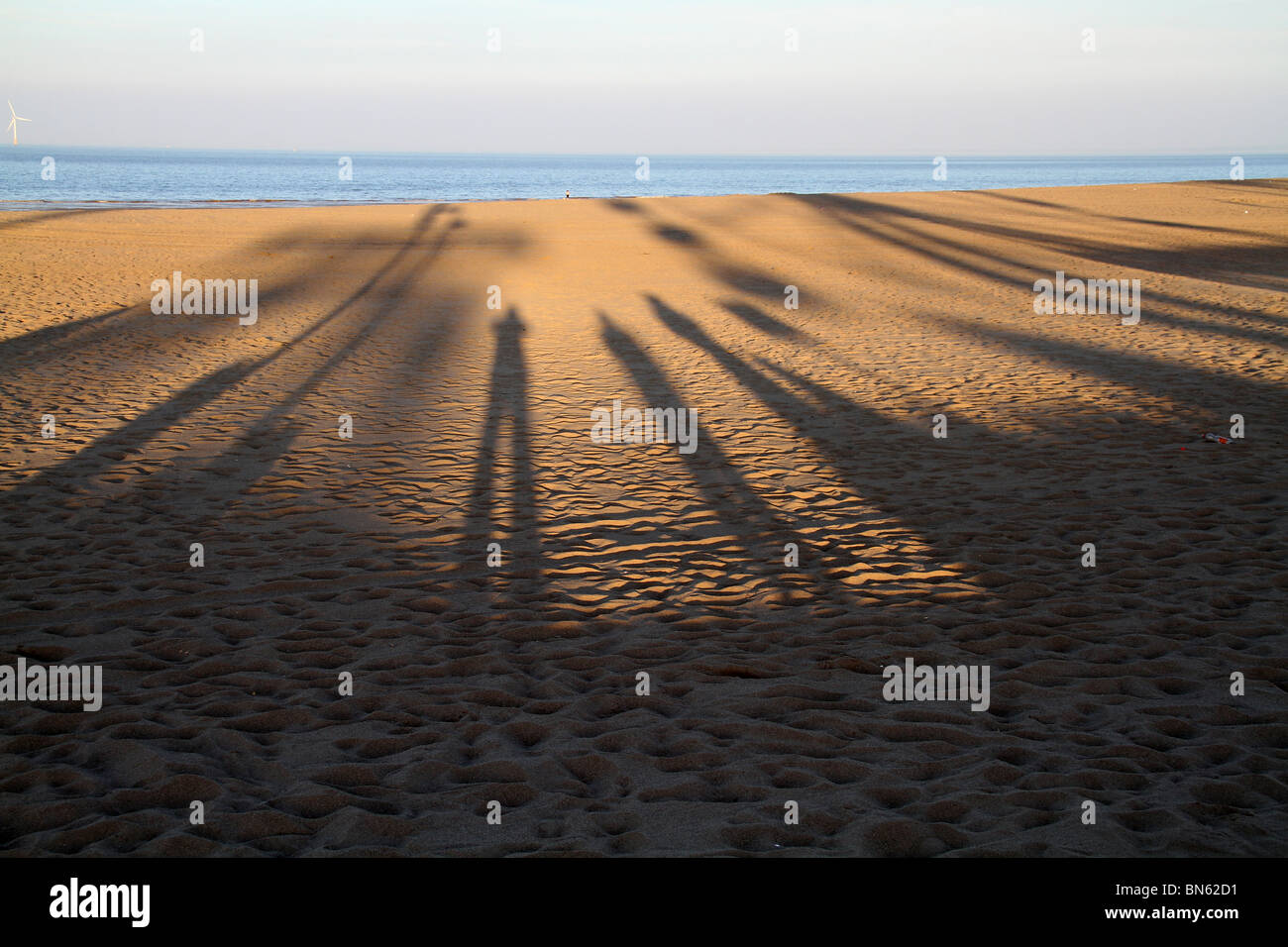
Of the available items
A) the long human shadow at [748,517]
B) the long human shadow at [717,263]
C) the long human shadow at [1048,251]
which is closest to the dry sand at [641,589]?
the long human shadow at [748,517]

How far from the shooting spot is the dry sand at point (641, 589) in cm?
376

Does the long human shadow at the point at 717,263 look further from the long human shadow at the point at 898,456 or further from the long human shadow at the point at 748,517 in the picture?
the long human shadow at the point at 748,517

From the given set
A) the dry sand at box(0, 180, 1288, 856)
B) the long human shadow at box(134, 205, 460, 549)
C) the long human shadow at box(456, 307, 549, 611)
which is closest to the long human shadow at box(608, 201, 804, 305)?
the dry sand at box(0, 180, 1288, 856)

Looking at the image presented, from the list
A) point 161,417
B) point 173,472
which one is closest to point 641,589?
point 173,472

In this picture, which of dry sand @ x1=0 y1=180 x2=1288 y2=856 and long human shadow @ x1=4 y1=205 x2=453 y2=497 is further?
long human shadow @ x1=4 y1=205 x2=453 y2=497

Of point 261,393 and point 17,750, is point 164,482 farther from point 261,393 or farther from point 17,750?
point 17,750

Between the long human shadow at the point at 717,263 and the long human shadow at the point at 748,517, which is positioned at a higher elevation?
the long human shadow at the point at 717,263

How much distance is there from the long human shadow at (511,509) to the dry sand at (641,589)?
4cm

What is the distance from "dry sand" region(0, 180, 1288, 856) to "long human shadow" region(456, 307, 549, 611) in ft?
0.14

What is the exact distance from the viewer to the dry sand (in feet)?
12.3

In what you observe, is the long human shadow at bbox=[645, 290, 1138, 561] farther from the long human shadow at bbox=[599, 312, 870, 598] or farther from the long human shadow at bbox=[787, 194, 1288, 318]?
the long human shadow at bbox=[787, 194, 1288, 318]
